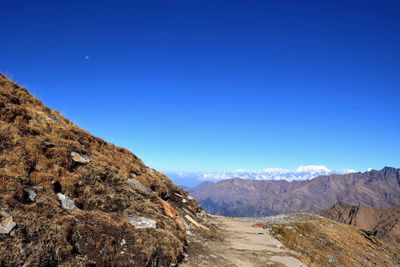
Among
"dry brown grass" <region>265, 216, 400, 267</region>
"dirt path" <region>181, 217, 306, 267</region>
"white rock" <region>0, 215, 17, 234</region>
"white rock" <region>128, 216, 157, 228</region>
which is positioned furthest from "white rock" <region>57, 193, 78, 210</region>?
"dry brown grass" <region>265, 216, 400, 267</region>

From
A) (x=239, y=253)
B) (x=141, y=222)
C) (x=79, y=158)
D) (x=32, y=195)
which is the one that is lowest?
(x=239, y=253)

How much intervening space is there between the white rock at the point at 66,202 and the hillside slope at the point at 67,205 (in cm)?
6

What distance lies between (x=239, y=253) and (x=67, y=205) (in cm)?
1035

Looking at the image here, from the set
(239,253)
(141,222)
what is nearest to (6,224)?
(141,222)

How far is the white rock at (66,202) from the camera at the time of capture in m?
17.2

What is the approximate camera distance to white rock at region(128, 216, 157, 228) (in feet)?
59.7

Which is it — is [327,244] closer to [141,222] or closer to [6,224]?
[141,222]

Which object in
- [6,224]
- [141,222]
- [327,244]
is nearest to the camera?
[6,224]

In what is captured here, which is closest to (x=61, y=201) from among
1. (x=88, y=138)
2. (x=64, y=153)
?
(x=64, y=153)

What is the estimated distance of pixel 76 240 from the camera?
14711 millimetres

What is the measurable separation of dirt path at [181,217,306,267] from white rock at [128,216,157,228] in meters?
2.52

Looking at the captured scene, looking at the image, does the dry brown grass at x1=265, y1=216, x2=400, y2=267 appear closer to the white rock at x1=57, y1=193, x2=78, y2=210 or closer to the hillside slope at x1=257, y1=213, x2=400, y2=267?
the hillside slope at x1=257, y1=213, x2=400, y2=267

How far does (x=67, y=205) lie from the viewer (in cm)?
1736

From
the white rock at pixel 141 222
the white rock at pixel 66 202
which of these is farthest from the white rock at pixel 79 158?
the white rock at pixel 141 222
